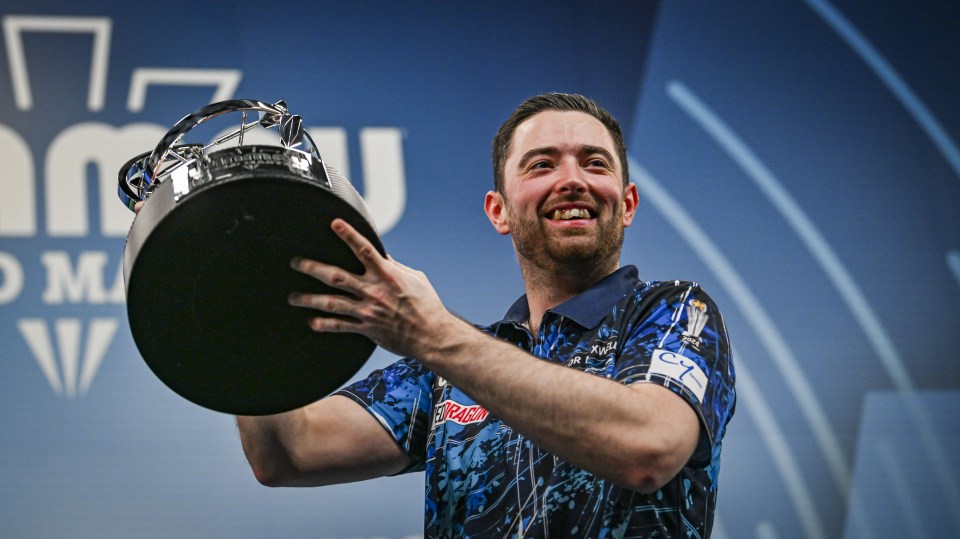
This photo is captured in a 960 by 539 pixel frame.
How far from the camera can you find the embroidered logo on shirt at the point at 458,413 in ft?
5.96

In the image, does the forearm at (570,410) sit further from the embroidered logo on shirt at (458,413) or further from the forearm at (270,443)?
the forearm at (270,443)

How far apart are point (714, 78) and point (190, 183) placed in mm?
2515

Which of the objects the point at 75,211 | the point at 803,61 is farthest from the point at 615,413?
the point at 803,61

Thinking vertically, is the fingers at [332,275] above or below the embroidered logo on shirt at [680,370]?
above

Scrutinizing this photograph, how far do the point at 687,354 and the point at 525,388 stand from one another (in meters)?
0.29

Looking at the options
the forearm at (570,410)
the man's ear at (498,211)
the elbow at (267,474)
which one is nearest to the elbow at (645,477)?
the forearm at (570,410)

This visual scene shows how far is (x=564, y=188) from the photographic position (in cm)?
194

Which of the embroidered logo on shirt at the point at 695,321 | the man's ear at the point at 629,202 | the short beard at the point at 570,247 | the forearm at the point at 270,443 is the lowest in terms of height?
the forearm at the point at 270,443

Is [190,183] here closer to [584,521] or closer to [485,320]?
[584,521]

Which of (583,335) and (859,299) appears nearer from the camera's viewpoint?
(583,335)

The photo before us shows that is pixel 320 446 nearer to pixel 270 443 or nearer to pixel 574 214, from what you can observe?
pixel 270 443

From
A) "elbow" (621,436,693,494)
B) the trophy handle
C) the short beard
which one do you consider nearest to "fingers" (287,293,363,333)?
the trophy handle

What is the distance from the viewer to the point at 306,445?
1.85 metres

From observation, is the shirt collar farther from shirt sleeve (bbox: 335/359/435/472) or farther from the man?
shirt sleeve (bbox: 335/359/435/472)
